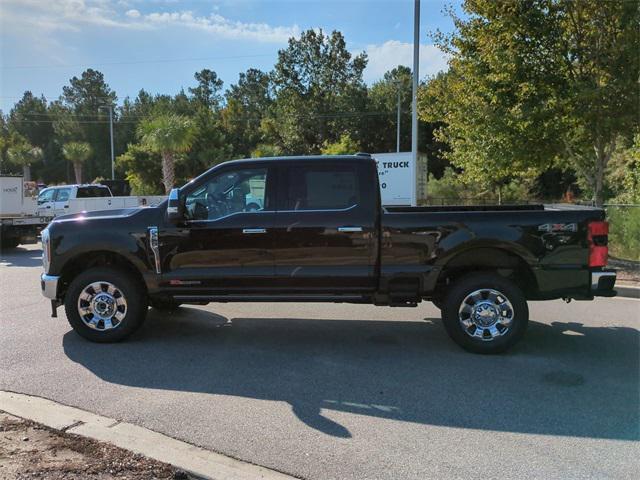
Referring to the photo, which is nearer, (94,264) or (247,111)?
(94,264)

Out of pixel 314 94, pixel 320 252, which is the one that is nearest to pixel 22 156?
pixel 314 94

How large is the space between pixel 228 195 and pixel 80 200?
16406mm

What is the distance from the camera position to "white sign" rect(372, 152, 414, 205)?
21.2 meters

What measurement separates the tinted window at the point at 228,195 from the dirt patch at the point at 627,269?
23.7ft

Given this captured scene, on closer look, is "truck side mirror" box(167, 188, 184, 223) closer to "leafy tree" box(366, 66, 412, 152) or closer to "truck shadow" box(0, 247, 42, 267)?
"truck shadow" box(0, 247, 42, 267)

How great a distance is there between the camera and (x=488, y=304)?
559cm

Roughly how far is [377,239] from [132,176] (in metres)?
36.1

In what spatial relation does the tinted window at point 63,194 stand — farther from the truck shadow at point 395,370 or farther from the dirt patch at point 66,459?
the dirt patch at point 66,459

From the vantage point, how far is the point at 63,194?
71.9 ft

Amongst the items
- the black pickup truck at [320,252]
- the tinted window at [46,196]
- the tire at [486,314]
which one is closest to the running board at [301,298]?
the black pickup truck at [320,252]

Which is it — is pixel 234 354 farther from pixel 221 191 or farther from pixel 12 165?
pixel 12 165

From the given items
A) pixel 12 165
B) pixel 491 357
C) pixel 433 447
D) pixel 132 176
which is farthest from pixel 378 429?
pixel 12 165

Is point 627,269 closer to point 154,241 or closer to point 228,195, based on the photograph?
point 228,195

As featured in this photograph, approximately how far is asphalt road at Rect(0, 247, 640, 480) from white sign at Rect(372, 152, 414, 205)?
46.4 feet
